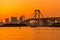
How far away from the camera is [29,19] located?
184 feet

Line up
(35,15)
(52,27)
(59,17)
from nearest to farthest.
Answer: (59,17), (52,27), (35,15)

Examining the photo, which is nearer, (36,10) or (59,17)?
(59,17)

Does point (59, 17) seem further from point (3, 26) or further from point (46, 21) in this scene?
point (3, 26)

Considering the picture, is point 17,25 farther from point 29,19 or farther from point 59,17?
point 59,17

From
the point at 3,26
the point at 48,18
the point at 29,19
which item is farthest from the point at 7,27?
the point at 48,18

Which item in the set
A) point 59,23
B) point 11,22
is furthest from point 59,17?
point 11,22

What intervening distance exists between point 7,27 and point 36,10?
806 centimetres

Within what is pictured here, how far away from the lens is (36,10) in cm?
6141

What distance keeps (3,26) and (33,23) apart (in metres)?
5.78

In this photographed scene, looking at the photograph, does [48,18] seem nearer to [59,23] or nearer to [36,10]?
[59,23]

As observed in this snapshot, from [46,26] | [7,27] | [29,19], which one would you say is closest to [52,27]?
[46,26]

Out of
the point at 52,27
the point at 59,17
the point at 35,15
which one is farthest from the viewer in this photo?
the point at 35,15

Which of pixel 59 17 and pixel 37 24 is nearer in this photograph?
pixel 59 17

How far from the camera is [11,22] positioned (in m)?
56.9
